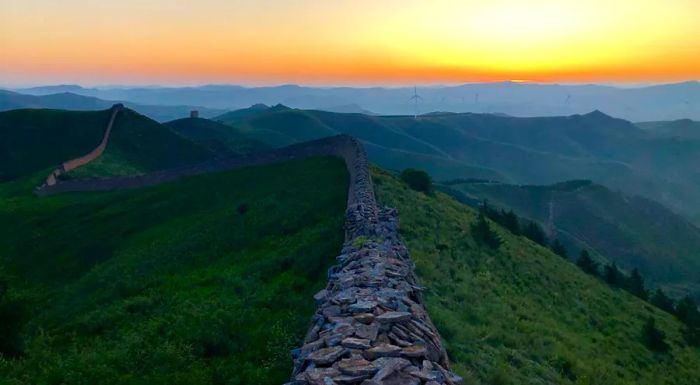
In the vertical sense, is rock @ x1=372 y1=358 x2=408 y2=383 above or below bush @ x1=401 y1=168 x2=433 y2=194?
above

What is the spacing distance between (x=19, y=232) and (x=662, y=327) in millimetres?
45498

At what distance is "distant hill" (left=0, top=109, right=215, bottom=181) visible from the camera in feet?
282

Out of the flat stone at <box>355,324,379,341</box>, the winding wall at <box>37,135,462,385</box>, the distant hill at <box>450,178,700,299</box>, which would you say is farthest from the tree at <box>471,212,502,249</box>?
the distant hill at <box>450,178,700,299</box>

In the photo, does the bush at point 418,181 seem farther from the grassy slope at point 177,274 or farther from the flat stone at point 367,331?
the flat stone at point 367,331

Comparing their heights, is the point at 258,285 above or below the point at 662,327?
above

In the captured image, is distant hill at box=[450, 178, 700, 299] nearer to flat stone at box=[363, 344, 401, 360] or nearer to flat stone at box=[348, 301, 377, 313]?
flat stone at box=[348, 301, 377, 313]

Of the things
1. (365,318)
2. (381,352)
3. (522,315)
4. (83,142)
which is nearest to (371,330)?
(365,318)

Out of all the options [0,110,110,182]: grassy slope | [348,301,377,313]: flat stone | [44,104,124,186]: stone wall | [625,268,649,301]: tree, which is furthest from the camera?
[0,110,110,182]: grassy slope

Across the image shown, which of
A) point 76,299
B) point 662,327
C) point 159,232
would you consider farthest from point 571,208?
point 76,299

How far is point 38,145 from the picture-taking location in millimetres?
92375

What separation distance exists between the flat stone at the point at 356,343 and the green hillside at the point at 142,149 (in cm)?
7534

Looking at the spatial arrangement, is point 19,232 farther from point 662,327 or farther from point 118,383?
point 662,327

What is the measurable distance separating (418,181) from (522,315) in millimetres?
26057

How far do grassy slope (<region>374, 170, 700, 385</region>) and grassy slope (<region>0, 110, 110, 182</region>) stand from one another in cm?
7326
